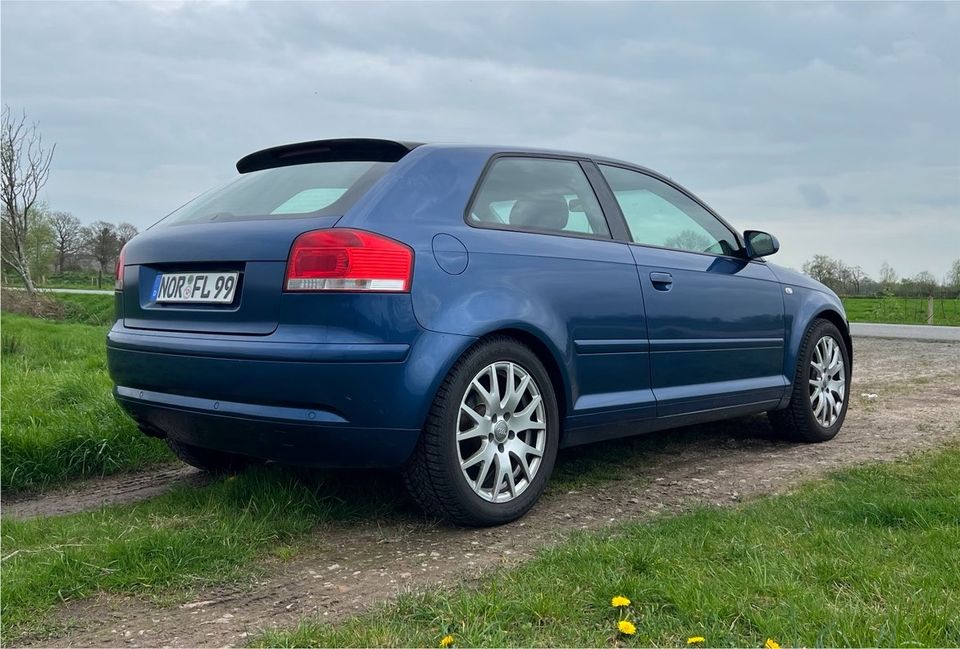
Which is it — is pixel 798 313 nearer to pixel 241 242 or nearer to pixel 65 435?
pixel 241 242

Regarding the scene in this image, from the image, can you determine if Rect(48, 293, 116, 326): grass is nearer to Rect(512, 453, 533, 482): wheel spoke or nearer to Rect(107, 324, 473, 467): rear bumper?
Rect(107, 324, 473, 467): rear bumper

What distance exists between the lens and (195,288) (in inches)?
133

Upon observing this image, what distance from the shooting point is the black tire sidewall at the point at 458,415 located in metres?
3.21

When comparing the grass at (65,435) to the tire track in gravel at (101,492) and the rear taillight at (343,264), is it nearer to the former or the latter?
the tire track in gravel at (101,492)

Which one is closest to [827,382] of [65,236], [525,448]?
[525,448]

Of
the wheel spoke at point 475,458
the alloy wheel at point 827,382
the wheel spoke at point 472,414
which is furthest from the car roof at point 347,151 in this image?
the alloy wheel at point 827,382

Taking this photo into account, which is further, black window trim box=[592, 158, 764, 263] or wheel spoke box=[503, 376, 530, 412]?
black window trim box=[592, 158, 764, 263]

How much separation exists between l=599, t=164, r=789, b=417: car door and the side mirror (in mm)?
61

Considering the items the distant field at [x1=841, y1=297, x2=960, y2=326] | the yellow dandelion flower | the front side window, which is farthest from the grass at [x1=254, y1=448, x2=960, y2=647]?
the distant field at [x1=841, y1=297, x2=960, y2=326]

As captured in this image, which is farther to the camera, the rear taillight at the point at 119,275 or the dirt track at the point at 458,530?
the rear taillight at the point at 119,275

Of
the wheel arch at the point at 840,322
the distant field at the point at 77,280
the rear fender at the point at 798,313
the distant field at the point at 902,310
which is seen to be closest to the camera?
the rear fender at the point at 798,313

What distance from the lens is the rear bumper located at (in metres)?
3.01

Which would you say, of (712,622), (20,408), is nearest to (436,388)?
(712,622)

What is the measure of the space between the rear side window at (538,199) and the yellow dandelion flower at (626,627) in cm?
181
